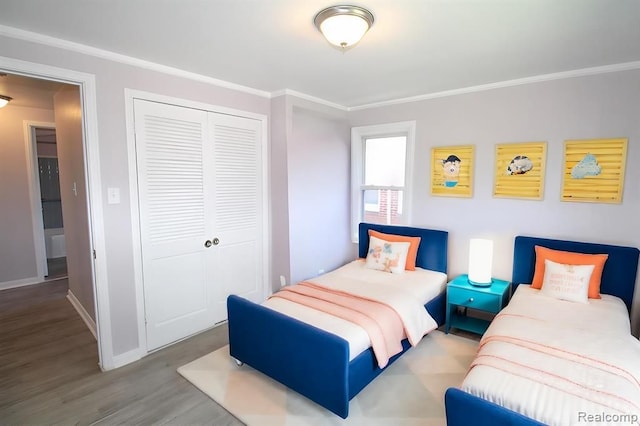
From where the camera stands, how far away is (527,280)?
10.0 ft

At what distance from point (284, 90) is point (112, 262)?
2293mm

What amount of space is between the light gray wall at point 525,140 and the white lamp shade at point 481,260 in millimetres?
275

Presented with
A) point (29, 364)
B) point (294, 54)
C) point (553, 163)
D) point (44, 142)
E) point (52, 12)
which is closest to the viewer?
point (52, 12)

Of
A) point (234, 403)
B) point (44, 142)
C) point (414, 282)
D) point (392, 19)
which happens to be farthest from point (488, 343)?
point (44, 142)

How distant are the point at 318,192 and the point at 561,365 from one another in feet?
9.26

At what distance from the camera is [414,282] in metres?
3.12

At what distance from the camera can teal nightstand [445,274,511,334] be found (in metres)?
2.94

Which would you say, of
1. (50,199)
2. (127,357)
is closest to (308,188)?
(127,357)

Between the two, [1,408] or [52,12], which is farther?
[1,408]

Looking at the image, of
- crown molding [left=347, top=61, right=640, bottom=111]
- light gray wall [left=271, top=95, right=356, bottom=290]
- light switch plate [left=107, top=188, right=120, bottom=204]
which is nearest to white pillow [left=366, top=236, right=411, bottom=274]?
light gray wall [left=271, top=95, right=356, bottom=290]

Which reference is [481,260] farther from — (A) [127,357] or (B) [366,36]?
(A) [127,357]

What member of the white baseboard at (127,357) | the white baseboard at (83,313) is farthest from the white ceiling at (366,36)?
the white baseboard at (83,313)

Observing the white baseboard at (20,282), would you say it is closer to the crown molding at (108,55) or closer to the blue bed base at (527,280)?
the crown molding at (108,55)

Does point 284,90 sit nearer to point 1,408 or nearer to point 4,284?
point 1,408
